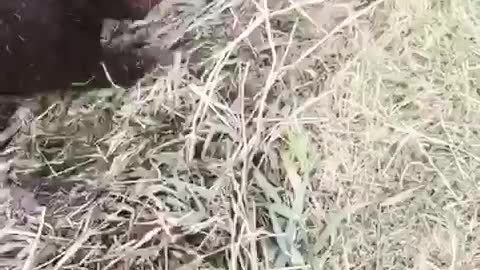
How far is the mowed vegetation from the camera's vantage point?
998mm

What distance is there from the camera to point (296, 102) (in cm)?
105

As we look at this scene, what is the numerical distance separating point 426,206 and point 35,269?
0.44 meters

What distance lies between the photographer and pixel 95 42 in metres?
1.08

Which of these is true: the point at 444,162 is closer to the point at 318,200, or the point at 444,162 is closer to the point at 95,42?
the point at 318,200

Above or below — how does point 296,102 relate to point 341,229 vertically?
above

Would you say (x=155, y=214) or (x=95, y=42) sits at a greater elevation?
(x=95, y=42)

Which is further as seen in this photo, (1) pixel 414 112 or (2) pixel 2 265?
(1) pixel 414 112

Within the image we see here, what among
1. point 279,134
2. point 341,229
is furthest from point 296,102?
point 341,229

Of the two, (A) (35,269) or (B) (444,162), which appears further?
(B) (444,162)

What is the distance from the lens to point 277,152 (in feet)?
3.41

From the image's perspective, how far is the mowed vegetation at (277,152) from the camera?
3.27ft

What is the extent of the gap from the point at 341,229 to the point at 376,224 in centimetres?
4

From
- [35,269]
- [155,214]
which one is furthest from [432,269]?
[35,269]

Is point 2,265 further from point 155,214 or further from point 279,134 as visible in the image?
point 279,134
